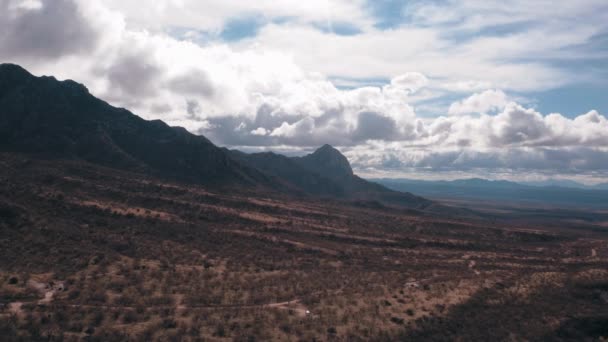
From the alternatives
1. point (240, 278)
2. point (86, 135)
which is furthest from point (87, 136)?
point (240, 278)

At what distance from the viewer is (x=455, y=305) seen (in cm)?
5153

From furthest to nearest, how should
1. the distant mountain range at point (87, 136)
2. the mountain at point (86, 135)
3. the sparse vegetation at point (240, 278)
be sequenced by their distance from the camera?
the mountain at point (86, 135)
the distant mountain range at point (87, 136)
the sparse vegetation at point (240, 278)

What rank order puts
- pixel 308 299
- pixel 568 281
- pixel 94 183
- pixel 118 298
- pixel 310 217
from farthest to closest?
pixel 310 217
pixel 94 183
pixel 568 281
pixel 308 299
pixel 118 298

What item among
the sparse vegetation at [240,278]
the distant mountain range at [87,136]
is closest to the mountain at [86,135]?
the distant mountain range at [87,136]

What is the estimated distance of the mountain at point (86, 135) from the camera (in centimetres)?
15112

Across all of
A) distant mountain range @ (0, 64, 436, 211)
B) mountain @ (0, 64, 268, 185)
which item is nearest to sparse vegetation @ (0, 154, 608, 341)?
distant mountain range @ (0, 64, 436, 211)

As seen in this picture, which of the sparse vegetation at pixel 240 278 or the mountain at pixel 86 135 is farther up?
the mountain at pixel 86 135

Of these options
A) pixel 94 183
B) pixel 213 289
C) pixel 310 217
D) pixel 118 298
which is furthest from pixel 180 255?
pixel 310 217

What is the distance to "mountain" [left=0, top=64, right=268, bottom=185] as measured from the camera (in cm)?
15112

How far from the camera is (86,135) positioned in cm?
16212

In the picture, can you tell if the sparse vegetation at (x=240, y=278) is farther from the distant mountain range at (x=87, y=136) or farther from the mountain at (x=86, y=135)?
the mountain at (x=86, y=135)

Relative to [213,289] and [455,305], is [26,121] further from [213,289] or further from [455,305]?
[455,305]

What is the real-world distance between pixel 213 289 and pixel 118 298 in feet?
36.1

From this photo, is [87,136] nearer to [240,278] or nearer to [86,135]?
[86,135]
